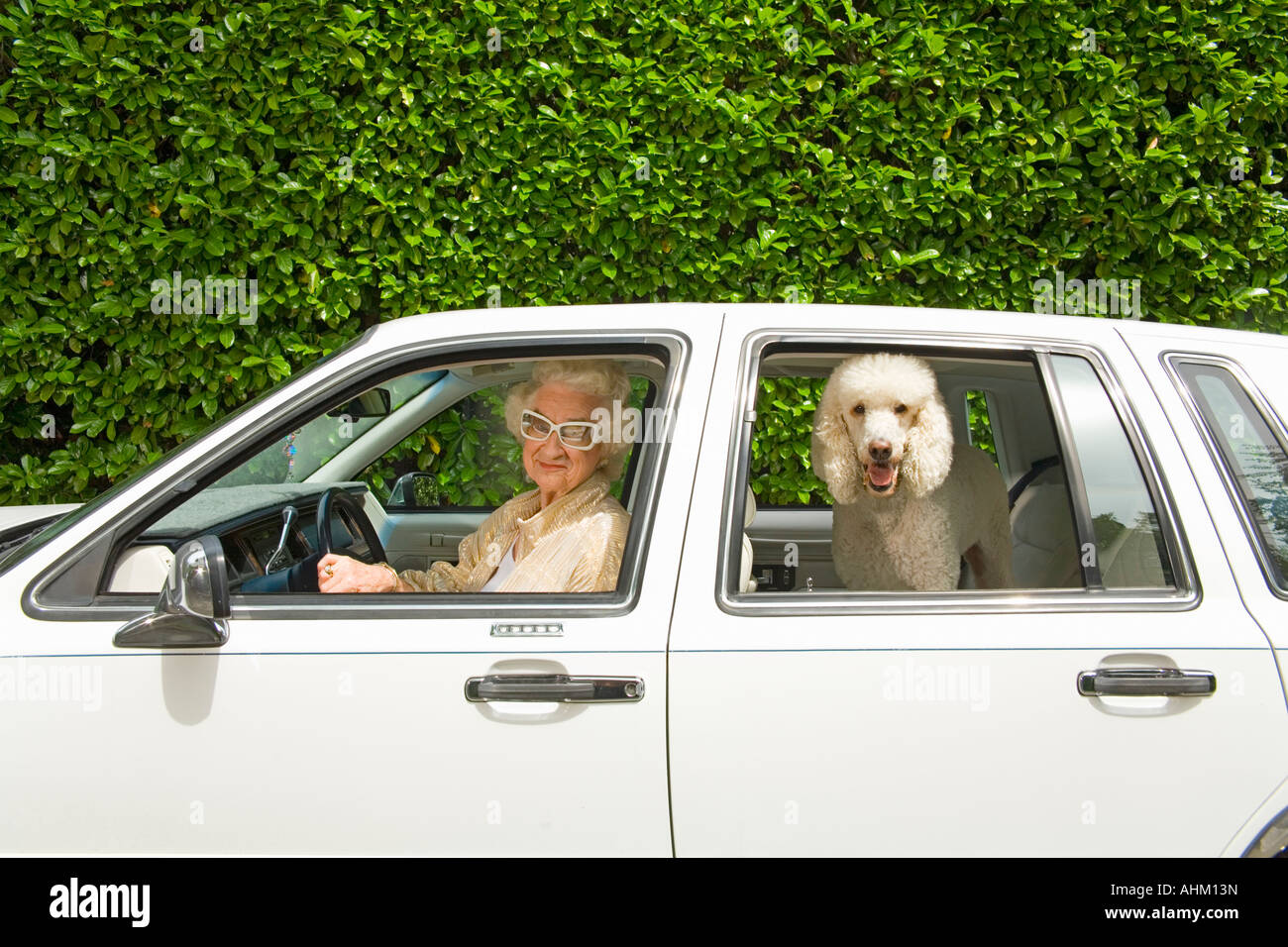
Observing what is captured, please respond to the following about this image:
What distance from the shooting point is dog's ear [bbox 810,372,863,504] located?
8.75 ft

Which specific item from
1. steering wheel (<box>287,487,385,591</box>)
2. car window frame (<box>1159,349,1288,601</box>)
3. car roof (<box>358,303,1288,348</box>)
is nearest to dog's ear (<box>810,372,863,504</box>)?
car roof (<box>358,303,1288,348</box>)

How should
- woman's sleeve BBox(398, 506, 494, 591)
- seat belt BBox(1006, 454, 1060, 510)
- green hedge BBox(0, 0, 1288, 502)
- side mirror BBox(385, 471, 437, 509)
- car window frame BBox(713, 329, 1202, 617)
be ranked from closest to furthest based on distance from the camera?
1. car window frame BBox(713, 329, 1202, 617)
2. woman's sleeve BBox(398, 506, 494, 591)
3. seat belt BBox(1006, 454, 1060, 510)
4. side mirror BBox(385, 471, 437, 509)
5. green hedge BBox(0, 0, 1288, 502)

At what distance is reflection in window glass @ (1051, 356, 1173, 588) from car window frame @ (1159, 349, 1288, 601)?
0.52ft

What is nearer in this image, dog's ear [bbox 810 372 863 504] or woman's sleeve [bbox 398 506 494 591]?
dog's ear [bbox 810 372 863 504]

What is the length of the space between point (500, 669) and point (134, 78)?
465 centimetres

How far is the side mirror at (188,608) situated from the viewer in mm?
1929

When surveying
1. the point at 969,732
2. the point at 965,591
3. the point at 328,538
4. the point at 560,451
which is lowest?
the point at 969,732

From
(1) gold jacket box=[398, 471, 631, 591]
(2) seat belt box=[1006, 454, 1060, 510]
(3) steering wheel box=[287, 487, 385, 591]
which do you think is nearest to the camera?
(1) gold jacket box=[398, 471, 631, 591]

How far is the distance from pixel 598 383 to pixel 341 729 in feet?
3.52

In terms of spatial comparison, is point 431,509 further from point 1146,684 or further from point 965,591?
point 1146,684

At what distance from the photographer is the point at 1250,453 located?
215 cm

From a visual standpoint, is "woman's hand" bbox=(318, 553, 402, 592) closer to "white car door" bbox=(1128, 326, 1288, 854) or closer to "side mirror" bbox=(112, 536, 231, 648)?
"side mirror" bbox=(112, 536, 231, 648)

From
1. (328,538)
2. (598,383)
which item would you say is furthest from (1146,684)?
(328,538)
